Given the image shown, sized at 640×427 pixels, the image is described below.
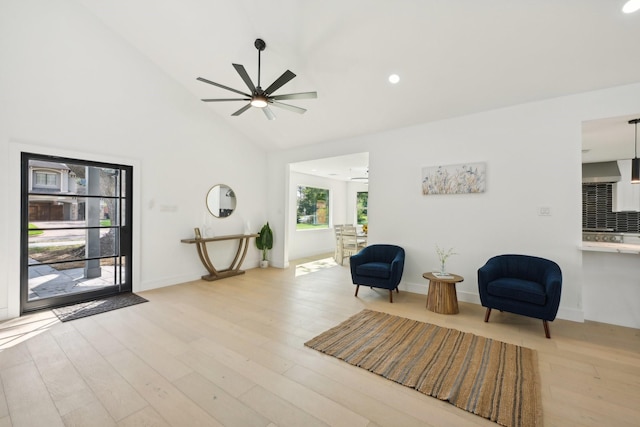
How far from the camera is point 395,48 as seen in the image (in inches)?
130

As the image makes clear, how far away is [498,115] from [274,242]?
4.93 metres

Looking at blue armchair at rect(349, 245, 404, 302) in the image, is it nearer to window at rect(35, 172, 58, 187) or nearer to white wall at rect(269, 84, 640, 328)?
white wall at rect(269, 84, 640, 328)


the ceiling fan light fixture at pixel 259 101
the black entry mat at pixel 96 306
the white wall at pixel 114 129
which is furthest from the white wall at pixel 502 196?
the black entry mat at pixel 96 306

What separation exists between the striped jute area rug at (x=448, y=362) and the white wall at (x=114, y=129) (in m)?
3.51

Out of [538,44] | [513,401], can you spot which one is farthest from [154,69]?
[513,401]

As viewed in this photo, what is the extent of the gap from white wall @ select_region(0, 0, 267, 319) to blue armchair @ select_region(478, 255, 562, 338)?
475cm

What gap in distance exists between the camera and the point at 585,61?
2.94 metres

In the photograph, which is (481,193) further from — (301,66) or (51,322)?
(51,322)

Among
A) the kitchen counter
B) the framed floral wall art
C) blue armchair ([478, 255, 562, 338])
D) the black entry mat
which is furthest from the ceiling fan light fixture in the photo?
the kitchen counter

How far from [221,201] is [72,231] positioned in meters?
2.38

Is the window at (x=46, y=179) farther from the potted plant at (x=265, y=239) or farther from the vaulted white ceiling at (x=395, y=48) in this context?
the potted plant at (x=265, y=239)

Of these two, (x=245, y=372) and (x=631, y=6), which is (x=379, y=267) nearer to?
(x=245, y=372)

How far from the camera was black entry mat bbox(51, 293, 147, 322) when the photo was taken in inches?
136

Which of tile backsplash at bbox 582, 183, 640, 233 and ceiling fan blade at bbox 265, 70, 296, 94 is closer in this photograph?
ceiling fan blade at bbox 265, 70, 296, 94
